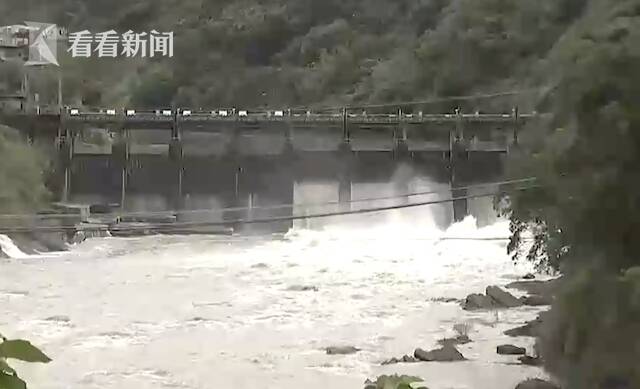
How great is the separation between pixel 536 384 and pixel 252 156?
8.13m

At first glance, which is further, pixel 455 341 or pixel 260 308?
pixel 260 308

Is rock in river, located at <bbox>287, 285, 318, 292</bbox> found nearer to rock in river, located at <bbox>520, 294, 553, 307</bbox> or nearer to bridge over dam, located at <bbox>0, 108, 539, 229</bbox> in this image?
rock in river, located at <bbox>520, 294, 553, 307</bbox>

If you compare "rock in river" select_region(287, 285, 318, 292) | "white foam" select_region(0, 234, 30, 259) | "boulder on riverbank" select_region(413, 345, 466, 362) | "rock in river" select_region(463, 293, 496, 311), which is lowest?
"boulder on riverbank" select_region(413, 345, 466, 362)

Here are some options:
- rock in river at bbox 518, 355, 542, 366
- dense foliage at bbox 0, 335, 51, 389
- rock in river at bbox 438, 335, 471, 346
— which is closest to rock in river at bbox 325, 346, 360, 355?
rock in river at bbox 438, 335, 471, 346

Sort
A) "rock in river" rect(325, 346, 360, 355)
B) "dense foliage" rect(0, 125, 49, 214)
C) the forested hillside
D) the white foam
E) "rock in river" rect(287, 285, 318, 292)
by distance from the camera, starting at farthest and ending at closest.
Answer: the forested hillside, "dense foliage" rect(0, 125, 49, 214), the white foam, "rock in river" rect(287, 285, 318, 292), "rock in river" rect(325, 346, 360, 355)

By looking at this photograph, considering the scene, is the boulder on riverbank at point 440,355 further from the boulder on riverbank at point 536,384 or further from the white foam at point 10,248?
the white foam at point 10,248

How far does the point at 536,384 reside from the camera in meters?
3.59

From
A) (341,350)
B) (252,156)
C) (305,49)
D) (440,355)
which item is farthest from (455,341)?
(305,49)

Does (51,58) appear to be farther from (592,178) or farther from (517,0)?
(592,178)

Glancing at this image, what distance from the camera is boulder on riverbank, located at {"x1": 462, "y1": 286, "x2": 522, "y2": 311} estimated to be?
6055 mm

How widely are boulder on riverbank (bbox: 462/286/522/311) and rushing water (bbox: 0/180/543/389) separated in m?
0.13

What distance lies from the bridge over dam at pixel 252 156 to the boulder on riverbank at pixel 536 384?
715cm

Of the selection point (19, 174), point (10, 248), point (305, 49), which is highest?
point (305, 49)

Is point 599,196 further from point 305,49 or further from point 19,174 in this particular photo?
point 305,49
